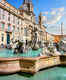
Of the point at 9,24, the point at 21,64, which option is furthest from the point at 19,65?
the point at 9,24

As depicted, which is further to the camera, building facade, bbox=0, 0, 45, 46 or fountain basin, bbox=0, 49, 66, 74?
building facade, bbox=0, 0, 45, 46

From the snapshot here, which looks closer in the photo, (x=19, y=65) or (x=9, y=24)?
(x=19, y=65)

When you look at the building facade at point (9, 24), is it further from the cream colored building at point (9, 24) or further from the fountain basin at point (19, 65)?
the fountain basin at point (19, 65)

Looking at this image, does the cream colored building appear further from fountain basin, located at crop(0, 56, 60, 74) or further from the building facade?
fountain basin, located at crop(0, 56, 60, 74)

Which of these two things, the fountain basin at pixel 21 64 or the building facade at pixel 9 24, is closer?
the fountain basin at pixel 21 64

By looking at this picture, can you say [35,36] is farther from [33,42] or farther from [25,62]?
[25,62]

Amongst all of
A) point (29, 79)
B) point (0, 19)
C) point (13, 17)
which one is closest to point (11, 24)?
point (13, 17)

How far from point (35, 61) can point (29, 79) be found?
111cm

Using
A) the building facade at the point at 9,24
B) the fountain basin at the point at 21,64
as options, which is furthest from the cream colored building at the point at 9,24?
the fountain basin at the point at 21,64

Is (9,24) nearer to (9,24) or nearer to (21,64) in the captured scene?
(9,24)

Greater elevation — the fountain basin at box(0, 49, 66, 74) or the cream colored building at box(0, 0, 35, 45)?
the cream colored building at box(0, 0, 35, 45)

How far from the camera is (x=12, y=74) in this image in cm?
563

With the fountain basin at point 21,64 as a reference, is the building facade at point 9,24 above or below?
above

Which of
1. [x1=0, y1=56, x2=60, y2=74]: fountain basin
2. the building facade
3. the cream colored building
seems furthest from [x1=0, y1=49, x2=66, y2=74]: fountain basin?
the cream colored building
